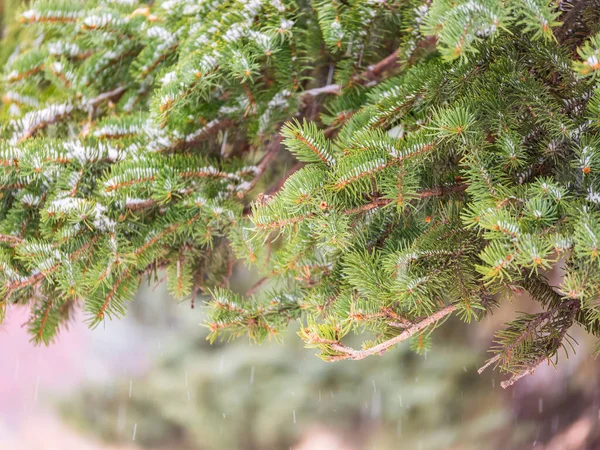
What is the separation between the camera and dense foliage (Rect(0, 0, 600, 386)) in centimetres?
45

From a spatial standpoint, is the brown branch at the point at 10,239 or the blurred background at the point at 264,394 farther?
the blurred background at the point at 264,394

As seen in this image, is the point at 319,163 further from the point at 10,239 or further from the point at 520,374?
the point at 10,239

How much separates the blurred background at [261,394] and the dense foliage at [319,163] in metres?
0.56

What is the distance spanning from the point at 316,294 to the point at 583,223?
0.33 m

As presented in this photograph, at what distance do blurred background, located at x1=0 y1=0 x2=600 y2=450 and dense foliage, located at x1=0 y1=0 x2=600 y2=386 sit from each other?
0.56 m

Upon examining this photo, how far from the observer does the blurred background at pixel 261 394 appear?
54.0 inches

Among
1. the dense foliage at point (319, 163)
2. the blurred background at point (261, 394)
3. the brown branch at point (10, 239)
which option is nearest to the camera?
the dense foliage at point (319, 163)

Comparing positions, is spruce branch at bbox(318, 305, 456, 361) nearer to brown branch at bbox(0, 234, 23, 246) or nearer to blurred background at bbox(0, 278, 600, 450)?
brown branch at bbox(0, 234, 23, 246)

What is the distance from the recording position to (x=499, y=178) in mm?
472

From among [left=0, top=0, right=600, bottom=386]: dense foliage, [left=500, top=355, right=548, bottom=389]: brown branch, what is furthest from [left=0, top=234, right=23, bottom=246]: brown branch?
[left=500, top=355, right=548, bottom=389]: brown branch

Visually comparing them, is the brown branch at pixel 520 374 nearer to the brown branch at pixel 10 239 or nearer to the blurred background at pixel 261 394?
the brown branch at pixel 10 239

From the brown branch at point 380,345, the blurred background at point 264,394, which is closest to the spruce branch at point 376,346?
the brown branch at point 380,345

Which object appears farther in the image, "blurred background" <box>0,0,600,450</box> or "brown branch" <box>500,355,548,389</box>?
"blurred background" <box>0,0,600,450</box>

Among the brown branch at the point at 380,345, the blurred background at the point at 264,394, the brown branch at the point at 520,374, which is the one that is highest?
the brown branch at the point at 380,345
